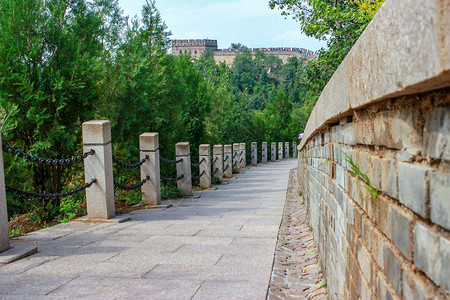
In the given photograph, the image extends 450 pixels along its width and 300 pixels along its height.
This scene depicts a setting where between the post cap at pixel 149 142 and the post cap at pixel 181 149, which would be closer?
the post cap at pixel 149 142

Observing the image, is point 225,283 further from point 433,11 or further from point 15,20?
point 15,20

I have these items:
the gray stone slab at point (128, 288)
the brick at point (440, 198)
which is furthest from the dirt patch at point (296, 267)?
the brick at point (440, 198)

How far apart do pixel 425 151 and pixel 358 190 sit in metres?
1.07

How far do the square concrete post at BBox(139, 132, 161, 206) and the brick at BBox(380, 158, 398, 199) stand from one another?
691 cm

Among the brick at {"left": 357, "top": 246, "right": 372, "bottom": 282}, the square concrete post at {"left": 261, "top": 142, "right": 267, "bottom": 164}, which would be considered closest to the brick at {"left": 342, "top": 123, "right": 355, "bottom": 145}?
the brick at {"left": 357, "top": 246, "right": 372, "bottom": 282}

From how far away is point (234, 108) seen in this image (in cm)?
2603

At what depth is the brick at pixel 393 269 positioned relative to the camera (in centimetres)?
146

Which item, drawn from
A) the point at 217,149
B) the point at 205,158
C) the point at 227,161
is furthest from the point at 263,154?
the point at 205,158

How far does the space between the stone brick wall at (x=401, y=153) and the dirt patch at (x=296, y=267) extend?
3.61 ft

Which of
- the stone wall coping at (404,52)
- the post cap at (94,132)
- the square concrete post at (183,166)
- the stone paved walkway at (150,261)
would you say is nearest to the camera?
the stone wall coping at (404,52)

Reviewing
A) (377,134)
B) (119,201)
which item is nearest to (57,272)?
(377,134)

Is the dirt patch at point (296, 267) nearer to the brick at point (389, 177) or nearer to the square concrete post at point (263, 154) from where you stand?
the brick at point (389, 177)

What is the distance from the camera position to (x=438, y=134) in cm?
117

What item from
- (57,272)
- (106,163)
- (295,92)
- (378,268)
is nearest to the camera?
(378,268)
